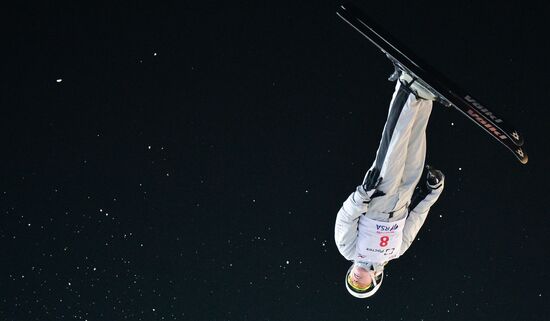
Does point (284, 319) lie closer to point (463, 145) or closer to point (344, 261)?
point (344, 261)

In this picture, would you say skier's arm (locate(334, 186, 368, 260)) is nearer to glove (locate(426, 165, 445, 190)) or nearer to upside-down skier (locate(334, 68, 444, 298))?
upside-down skier (locate(334, 68, 444, 298))

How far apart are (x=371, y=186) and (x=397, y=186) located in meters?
0.14

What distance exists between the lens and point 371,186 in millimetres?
3691

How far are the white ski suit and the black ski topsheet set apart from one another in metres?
0.26

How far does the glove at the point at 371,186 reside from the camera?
12.0 ft

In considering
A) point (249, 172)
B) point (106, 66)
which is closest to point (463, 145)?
point (249, 172)

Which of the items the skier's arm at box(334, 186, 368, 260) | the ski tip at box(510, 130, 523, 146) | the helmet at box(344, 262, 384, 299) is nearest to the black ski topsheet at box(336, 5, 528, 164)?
the ski tip at box(510, 130, 523, 146)

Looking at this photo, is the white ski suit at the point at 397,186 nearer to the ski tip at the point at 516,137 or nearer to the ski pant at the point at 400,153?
the ski pant at the point at 400,153

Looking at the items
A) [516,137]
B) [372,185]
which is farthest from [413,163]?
[516,137]

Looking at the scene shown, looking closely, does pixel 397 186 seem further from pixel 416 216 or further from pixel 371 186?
pixel 416 216

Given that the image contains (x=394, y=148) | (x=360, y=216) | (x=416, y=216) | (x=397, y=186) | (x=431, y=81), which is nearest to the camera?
(x=431, y=81)

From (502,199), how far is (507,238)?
0.68 ft

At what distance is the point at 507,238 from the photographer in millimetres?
4422

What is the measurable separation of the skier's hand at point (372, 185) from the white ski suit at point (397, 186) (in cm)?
2
